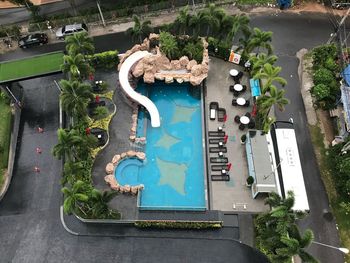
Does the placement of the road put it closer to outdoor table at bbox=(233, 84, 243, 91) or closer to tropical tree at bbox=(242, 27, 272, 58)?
outdoor table at bbox=(233, 84, 243, 91)

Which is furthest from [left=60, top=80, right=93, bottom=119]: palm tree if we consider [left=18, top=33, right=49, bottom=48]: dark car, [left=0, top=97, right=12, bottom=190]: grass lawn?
[left=18, top=33, right=49, bottom=48]: dark car

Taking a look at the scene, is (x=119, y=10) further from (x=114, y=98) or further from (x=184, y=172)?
(x=184, y=172)

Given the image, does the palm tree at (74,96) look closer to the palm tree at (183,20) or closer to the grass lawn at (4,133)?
the grass lawn at (4,133)

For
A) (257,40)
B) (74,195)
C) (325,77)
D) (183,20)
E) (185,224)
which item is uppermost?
(183,20)

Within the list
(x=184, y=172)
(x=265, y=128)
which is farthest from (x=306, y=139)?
(x=184, y=172)

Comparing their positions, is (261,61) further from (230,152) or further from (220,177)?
(220,177)

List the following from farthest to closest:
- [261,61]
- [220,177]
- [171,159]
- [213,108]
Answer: [213,108], [261,61], [171,159], [220,177]

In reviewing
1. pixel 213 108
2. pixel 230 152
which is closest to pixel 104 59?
pixel 213 108
